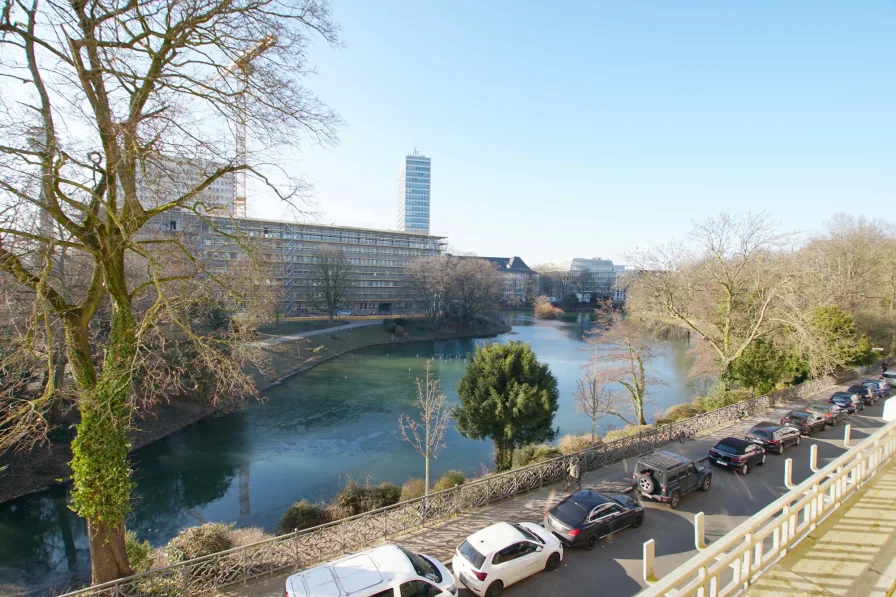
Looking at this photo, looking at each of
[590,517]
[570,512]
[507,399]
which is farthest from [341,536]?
[507,399]

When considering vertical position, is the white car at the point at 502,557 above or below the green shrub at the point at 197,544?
above

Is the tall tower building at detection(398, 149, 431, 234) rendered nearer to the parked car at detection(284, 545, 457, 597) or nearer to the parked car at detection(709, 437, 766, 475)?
the parked car at detection(709, 437, 766, 475)

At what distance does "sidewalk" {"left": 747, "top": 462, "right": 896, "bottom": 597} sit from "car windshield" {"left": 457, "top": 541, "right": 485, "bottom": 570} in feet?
17.6

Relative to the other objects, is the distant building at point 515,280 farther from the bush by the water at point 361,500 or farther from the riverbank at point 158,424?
the bush by the water at point 361,500

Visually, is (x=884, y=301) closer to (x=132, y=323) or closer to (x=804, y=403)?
(x=804, y=403)

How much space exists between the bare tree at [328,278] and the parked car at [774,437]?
184 ft

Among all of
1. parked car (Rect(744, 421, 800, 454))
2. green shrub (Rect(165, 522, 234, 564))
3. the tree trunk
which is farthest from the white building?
parked car (Rect(744, 421, 800, 454))

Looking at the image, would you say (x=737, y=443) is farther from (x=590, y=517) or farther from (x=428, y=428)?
(x=428, y=428)

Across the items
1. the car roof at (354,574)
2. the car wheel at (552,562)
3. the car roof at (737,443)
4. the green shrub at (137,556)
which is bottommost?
the green shrub at (137,556)

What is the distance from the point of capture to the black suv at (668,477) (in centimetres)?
1179

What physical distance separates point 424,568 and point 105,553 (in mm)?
5820

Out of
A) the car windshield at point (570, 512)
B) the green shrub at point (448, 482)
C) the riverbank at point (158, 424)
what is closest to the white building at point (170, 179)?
the riverbank at point (158, 424)

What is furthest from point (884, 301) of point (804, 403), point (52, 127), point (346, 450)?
point (52, 127)

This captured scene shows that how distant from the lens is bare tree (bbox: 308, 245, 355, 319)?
66.8 metres
